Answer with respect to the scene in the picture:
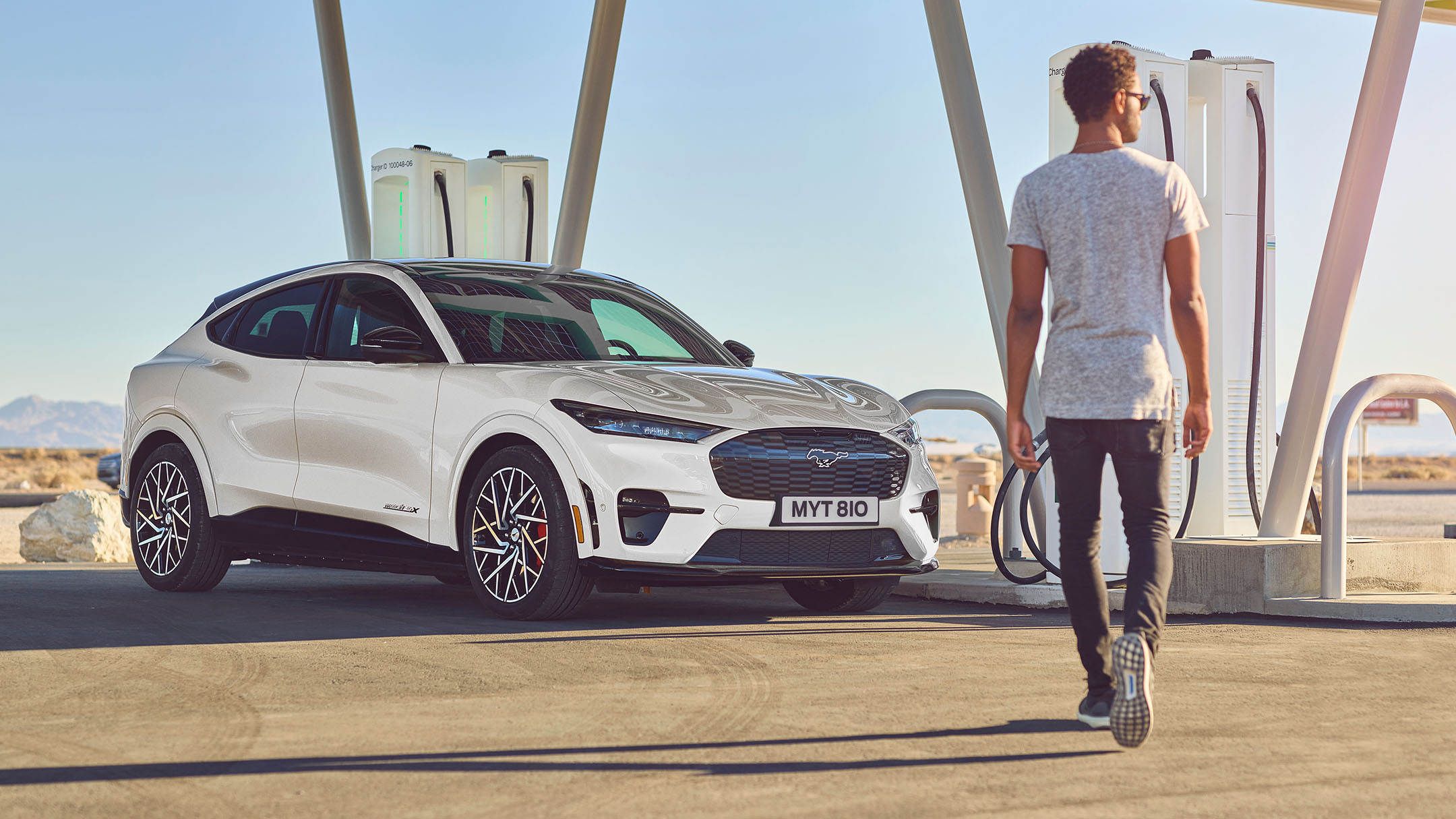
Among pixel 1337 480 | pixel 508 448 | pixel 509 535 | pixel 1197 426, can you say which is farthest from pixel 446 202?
pixel 1197 426

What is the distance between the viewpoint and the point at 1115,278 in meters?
4.56

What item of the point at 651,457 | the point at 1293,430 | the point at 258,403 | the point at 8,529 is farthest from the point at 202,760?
the point at 8,529

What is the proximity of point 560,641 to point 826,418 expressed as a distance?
162 centimetres

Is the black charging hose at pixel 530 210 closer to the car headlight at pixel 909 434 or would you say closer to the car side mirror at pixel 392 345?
the car side mirror at pixel 392 345

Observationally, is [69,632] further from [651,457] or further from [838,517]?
[838,517]

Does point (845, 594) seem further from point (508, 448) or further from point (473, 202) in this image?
point (473, 202)

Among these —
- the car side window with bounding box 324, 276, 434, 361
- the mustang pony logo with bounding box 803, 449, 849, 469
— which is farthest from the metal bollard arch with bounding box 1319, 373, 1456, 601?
the car side window with bounding box 324, 276, 434, 361

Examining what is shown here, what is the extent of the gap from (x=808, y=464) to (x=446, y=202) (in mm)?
8093

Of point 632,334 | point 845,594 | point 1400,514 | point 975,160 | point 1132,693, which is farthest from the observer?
point 1400,514

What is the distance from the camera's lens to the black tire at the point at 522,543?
269 inches

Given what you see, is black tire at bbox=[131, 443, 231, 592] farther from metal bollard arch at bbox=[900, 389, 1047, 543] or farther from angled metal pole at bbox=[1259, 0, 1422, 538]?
angled metal pole at bbox=[1259, 0, 1422, 538]

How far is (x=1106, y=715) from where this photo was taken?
4.52 m

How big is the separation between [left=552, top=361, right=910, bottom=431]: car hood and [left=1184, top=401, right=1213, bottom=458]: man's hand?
2529 mm

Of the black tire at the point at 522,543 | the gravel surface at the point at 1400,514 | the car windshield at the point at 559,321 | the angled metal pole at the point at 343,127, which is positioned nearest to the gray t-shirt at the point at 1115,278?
the black tire at the point at 522,543
